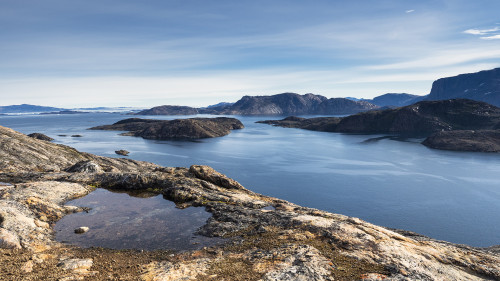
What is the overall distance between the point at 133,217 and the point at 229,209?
8351 millimetres

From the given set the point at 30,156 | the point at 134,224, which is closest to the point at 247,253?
the point at 134,224

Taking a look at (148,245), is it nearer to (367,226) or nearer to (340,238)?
(340,238)

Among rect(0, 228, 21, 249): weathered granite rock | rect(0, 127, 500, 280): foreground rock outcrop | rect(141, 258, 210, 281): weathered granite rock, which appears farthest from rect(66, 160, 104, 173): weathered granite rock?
rect(141, 258, 210, 281): weathered granite rock

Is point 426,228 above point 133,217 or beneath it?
beneath

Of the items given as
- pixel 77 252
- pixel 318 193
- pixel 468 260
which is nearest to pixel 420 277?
pixel 468 260

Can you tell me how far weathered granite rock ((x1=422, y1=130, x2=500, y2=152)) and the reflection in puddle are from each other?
19467 centimetres

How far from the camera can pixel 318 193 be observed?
270 ft

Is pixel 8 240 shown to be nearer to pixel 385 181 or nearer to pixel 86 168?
pixel 86 168

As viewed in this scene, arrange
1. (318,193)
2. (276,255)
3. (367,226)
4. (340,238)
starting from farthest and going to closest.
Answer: (318,193), (367,226), (340,238), (276,255)

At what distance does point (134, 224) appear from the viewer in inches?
850

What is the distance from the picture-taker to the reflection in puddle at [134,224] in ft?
60.6

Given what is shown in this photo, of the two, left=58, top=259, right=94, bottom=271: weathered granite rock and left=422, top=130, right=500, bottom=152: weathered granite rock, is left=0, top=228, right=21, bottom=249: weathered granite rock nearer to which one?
left=58, top=259, right=94, bottom=271: weathered granite rock

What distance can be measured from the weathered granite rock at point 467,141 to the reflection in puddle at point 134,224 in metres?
195

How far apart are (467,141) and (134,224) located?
Result: 21039cm
